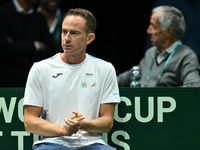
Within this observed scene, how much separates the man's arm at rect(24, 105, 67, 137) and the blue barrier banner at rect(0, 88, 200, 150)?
431mm

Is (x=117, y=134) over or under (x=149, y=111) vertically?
under

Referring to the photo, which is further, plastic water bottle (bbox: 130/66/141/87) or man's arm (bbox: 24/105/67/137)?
plastic water bottle (bbox: 130/66/141/87)

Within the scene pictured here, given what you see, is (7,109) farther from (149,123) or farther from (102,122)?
(149,123)

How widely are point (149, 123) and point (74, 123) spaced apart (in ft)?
3.03

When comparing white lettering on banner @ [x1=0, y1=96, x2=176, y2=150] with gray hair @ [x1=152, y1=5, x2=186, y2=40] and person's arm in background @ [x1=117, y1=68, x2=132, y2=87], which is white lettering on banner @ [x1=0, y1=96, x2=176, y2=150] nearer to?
person's arm in background @ [x1=117, y1=68, x2=132, y2=87]

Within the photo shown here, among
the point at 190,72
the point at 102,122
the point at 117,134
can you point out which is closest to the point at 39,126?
the point at 102,122

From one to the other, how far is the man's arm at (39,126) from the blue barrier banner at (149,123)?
1.41 ft

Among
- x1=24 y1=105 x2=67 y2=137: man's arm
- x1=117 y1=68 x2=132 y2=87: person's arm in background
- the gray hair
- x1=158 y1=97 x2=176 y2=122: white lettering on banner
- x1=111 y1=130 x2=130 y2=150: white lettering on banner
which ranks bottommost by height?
x1=111 y1=130 x2=130 y2=150: white lettering on banner

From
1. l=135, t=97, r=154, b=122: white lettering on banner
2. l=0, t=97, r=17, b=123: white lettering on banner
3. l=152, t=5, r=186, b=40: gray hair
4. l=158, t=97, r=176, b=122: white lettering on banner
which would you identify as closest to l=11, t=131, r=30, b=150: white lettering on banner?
l=0, t=97, r=17, b=123: white lettering on banner

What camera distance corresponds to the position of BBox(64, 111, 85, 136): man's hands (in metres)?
3.03

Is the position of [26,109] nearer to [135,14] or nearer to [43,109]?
[43,109]

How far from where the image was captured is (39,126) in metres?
3.20

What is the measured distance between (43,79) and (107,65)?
502mm

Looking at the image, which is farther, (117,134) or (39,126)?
(117,134)
